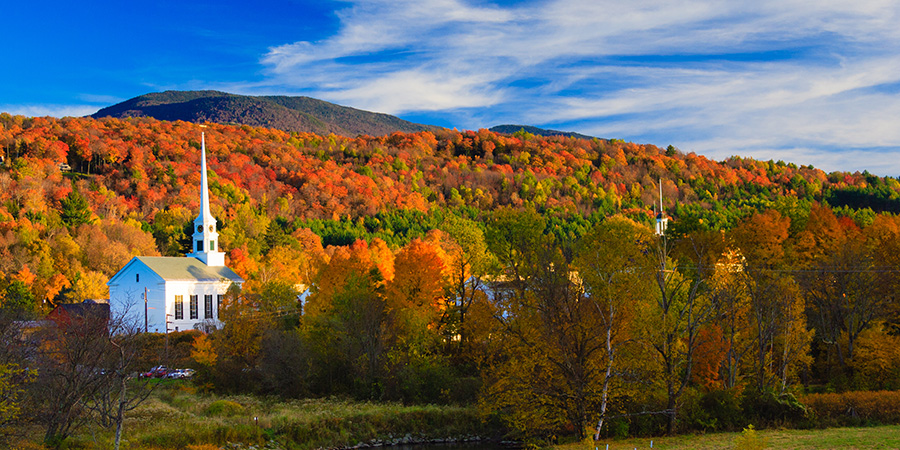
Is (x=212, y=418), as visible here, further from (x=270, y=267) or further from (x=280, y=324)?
(x=270, y=267)

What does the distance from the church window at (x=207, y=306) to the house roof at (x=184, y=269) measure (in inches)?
69.8

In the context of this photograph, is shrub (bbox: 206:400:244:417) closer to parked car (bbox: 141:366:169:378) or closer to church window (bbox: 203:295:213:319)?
parked car (bbox: 141:366:169:378)

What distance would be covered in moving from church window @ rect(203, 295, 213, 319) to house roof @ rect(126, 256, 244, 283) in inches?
69.8

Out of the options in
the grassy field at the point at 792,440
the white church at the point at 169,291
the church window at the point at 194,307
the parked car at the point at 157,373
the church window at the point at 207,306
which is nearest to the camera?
the grassy field at the point at 792,440

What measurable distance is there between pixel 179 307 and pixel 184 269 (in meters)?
3.96

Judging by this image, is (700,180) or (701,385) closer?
(701,385)

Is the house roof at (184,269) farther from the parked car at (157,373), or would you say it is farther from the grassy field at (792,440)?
the grassy field at (792,440)

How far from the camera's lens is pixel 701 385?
38.3m

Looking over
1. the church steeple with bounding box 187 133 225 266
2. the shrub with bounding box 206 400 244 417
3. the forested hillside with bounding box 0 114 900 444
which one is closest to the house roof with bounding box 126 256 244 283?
the church steeple with bounding box 187 133 225 266

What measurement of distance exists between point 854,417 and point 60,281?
2789 inches

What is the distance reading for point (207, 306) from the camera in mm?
69562

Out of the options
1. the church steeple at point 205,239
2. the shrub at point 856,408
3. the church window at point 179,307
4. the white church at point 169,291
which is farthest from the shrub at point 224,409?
the church steeple at point 205,239

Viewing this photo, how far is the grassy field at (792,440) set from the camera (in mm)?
27156

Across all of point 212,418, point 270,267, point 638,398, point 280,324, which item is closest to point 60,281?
point 270,267
